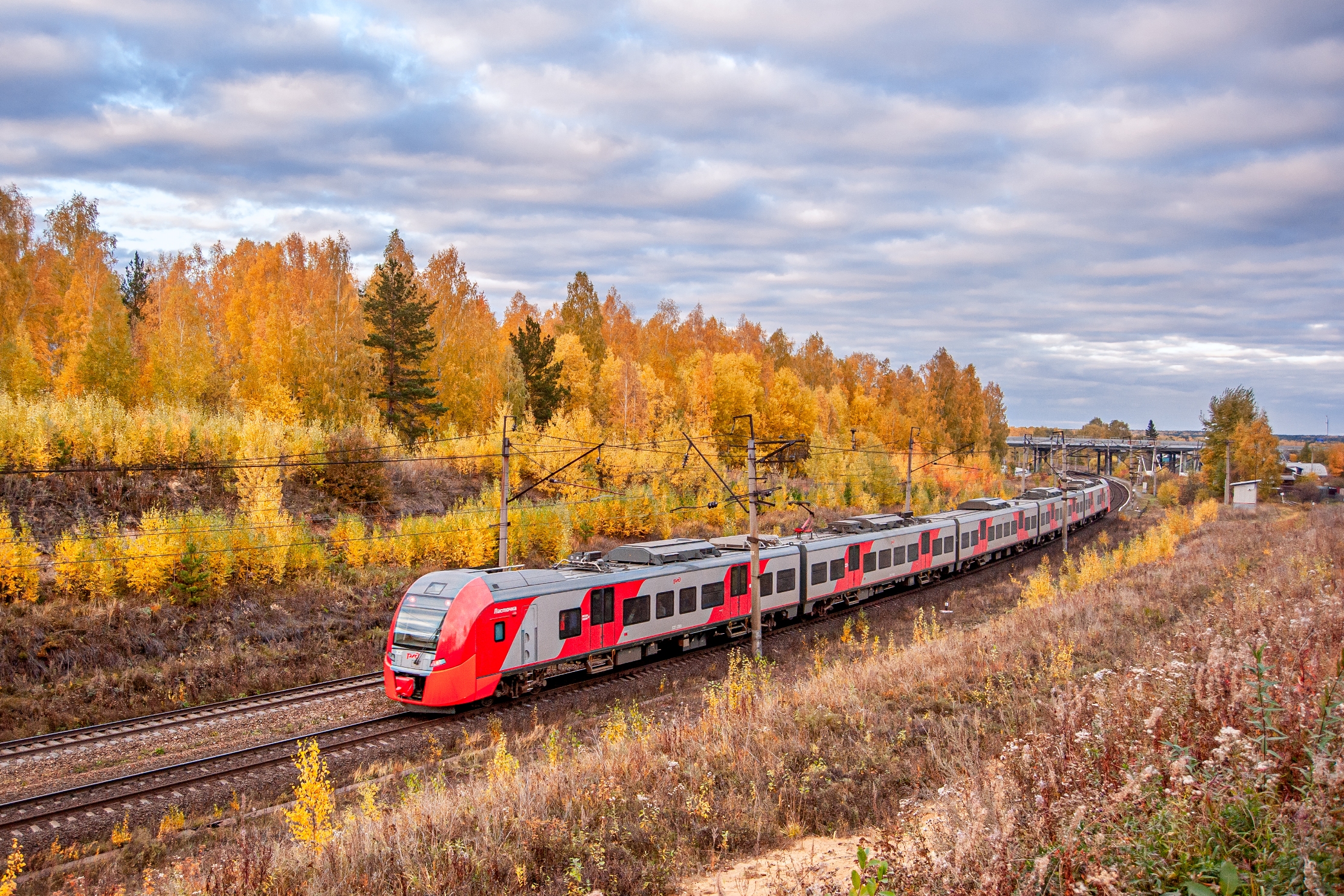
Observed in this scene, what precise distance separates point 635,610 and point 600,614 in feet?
3.68

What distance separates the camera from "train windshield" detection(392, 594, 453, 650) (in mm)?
14961

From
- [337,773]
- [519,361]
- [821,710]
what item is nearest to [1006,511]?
[519,361]

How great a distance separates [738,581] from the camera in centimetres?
2172

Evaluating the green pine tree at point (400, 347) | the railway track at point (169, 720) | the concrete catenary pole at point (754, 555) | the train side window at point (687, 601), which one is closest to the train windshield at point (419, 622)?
the railway track at point (169, 720)

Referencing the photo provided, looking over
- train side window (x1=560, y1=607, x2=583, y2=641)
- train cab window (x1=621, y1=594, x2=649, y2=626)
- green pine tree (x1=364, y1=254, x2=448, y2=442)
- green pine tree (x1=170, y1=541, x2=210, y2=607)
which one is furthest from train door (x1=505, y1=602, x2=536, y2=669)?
green pine tree (x1=364, y1=254, x2=448, y2=442)

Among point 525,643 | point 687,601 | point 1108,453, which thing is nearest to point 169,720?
point 525,643

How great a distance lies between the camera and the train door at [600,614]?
1730 centimetres

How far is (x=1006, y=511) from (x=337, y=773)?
35.2m

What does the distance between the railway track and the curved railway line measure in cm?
3

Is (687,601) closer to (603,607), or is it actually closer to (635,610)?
(635,610)

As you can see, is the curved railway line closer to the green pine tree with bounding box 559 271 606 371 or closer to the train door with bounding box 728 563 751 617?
the train door with bounding box 728 563 751 617

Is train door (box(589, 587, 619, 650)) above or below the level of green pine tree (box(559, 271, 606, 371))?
below

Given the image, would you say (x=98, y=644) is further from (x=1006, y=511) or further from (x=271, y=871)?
(x=1006, y=511)

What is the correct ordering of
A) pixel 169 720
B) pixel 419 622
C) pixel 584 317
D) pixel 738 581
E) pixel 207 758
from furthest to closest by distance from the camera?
pixel 584 317, pixel 738 581, pixel 169 720, pixel 419 622, pixel 207 758
